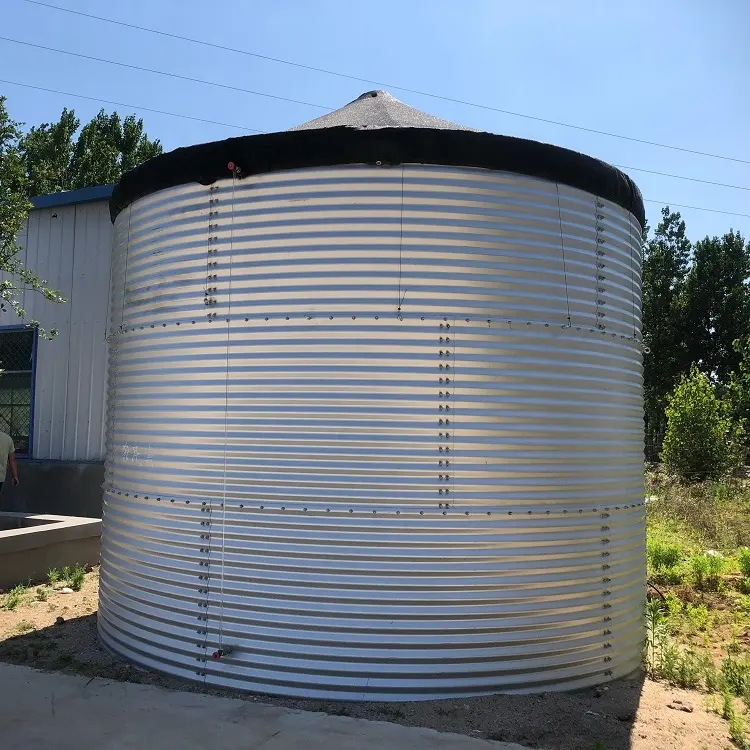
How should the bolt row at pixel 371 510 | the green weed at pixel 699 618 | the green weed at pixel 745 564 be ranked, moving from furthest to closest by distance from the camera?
the green weed at pixel 745 564 → the green weed at pixel 699 618 → the bolt row at pixel 371 510

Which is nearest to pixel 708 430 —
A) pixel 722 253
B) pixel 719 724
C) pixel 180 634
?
pixel 719 724

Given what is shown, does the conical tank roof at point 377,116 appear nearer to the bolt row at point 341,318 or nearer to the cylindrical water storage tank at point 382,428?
the cylindrical water storage tank at point 382,428

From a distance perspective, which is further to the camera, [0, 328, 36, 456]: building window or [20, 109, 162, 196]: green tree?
[20, 109, 162, 196]: green tree

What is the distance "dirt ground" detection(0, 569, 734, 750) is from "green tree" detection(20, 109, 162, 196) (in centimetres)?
3073

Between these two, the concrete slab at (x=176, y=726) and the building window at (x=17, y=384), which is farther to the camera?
the building window at (x=17, y=384)

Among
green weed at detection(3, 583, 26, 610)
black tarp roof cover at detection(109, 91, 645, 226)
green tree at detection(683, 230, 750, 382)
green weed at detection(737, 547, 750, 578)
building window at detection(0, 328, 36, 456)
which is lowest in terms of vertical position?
green weed at detection(3, 583, 26, 610)

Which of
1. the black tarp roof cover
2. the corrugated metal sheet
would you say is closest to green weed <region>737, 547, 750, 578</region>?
the black tarp roof cover

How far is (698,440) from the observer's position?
1733cm

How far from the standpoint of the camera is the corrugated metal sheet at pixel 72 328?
1110cm

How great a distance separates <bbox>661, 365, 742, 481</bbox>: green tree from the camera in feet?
56.7

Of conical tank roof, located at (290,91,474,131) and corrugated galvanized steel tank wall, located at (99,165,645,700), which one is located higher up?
conical tank roof, located at (290,91,474,131)

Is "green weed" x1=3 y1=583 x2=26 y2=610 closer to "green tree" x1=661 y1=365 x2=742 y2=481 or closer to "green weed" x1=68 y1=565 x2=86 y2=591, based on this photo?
"green weed" x1=68 y1=565 x2=86 y2=591

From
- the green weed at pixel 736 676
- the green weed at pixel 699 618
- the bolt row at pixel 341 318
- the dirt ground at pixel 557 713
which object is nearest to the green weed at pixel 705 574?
the green weed at pixel 699 618

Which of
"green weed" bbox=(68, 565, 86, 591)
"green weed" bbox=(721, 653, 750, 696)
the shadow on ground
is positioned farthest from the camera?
"green weed" bbox=(68, 565, 86, 591)
